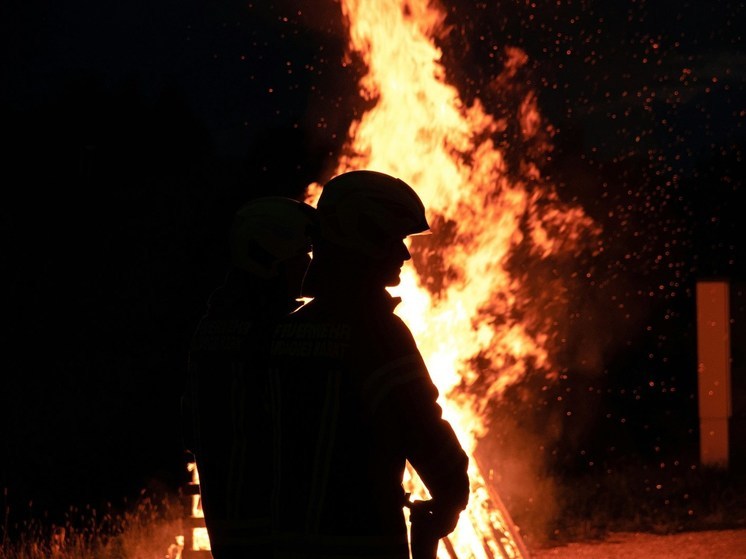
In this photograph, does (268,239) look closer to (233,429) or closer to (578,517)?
(233,429)

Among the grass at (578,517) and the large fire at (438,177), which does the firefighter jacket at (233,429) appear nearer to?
the large fire at (438,177)

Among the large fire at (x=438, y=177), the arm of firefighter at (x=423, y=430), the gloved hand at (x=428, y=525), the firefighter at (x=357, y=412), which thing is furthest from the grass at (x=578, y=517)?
the arm of firefighter at (x=423, y=430)

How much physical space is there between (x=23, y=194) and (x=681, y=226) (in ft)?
34.4

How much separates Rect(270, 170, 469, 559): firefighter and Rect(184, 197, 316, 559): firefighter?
83cm

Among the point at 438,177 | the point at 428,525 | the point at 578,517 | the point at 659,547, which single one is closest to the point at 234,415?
the point at 428,525

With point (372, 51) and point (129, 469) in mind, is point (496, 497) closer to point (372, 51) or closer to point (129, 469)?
point (372, 51)

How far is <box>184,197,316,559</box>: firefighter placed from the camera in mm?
4531

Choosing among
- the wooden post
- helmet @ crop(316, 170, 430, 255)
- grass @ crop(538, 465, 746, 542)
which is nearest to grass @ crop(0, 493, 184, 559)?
grass @ crop(538, 465, 746, 542)

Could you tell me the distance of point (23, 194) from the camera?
1909cm

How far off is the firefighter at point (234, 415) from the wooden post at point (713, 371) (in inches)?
312

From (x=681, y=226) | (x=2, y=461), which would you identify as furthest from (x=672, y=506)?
(x=2, y=461)

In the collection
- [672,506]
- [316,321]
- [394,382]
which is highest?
[672,506]

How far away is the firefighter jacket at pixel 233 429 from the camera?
14.9 ft

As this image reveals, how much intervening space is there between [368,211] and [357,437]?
71 centimetres
